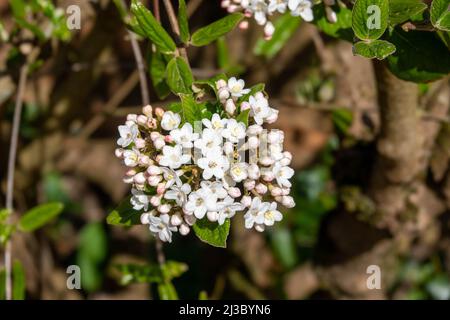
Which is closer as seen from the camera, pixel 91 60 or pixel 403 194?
pixel 403 194

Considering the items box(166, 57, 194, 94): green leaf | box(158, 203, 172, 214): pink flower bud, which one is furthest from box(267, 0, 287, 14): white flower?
box(158, 203, 172, 214): pink flower bud

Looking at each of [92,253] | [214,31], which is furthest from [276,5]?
[92,253]

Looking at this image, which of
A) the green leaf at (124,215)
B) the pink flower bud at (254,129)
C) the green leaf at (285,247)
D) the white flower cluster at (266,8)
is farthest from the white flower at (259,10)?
the green leaf at (285,247)

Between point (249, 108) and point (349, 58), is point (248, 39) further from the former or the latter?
point (249, 108)

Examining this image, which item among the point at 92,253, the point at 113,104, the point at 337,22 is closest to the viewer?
the point at 337,22

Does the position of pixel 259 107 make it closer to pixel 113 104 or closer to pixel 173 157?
pixel 173 157
